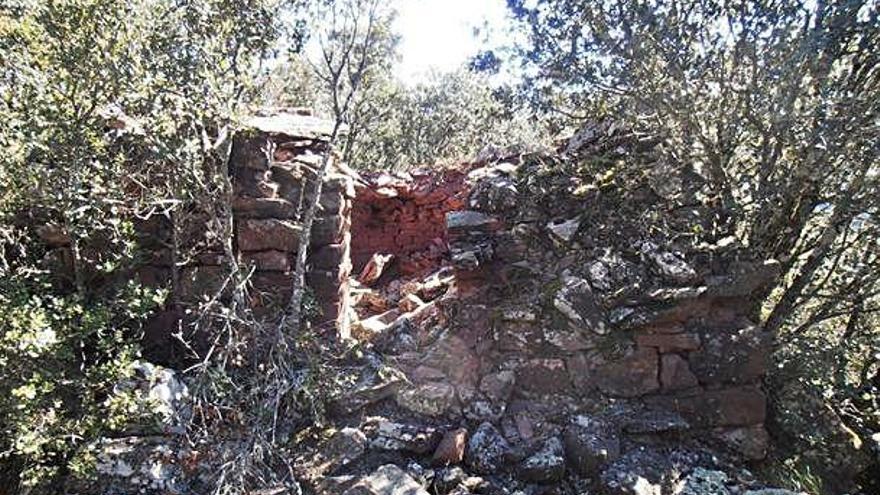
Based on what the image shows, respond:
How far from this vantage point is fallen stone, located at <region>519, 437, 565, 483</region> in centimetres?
411

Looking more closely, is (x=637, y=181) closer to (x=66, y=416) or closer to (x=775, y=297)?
(x=775, y=297)

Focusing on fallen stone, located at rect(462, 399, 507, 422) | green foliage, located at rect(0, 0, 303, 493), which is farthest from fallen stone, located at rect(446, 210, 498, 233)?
green foliage, located at rect(0, 0, 303, 493)

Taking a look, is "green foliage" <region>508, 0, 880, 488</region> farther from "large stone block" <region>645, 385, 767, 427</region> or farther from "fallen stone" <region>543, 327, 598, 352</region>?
"fallen stone" <region>543, 327, 598, 352</region>

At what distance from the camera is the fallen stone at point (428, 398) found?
4.64m

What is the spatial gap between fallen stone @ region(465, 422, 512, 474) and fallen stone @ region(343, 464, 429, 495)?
1.68ft

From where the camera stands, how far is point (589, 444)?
13.9 feet

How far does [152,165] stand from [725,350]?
507cm

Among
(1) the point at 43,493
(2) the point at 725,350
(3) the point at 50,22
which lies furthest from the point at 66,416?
(2) the point at 725,350

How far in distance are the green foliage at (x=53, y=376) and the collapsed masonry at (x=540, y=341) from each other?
2.58ft

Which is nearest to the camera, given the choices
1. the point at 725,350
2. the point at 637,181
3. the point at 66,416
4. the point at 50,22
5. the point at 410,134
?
the point at 50,22

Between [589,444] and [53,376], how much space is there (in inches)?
156

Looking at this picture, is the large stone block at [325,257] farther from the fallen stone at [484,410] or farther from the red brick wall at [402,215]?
the red brick wall at [402,215]

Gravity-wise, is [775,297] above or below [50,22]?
below

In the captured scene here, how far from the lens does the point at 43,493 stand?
391cm
